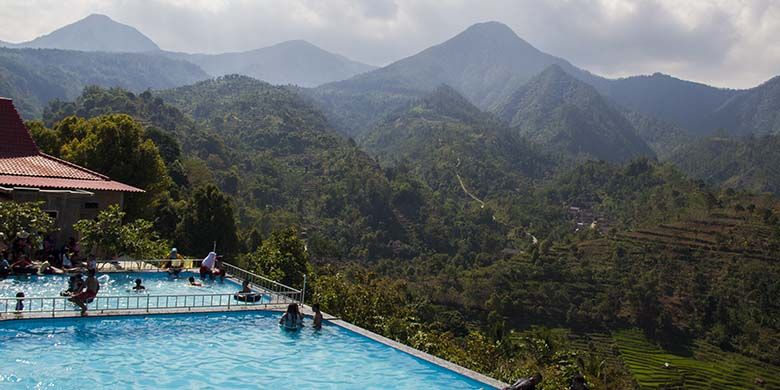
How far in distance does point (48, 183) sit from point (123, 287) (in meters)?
5.07

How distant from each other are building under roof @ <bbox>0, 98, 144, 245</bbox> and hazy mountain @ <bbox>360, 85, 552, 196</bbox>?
84636 millimetres

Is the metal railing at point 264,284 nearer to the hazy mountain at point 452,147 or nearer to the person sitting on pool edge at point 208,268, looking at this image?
the person sitting on pool edge at point 208,268

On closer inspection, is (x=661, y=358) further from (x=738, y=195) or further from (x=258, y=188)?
(x=258, y=188)

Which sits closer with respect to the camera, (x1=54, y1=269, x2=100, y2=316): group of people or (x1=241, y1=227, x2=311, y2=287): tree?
(x1=54, y1=269, x2=100, y2=316): group of people

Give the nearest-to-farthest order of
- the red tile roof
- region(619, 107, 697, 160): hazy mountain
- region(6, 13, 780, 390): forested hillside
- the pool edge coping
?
the pool edge coping
the red tile roof
region(6, 13, 780, 390): forested hillside
region(619, 107, 697, 160): hazy mountain

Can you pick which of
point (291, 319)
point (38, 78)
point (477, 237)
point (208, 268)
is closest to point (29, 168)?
point (208, 268)

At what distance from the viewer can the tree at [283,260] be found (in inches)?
903

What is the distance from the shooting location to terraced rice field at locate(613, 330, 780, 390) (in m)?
41.5

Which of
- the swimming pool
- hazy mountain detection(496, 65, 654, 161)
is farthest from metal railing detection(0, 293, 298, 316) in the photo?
hazy mountain detection(496, 65, 654, 161)

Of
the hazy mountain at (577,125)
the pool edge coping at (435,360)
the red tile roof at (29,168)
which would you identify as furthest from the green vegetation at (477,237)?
the hazy mountain at (577,125)

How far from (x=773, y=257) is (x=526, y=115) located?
448ft

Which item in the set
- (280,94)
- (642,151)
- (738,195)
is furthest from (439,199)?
(642,151)

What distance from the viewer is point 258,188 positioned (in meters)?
78.1

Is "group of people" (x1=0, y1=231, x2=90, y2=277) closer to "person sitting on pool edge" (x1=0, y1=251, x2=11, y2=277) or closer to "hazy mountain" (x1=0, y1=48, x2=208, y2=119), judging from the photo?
"person sitting on pool edge" (x1=0, y1=251, x2=11, y2=277)
